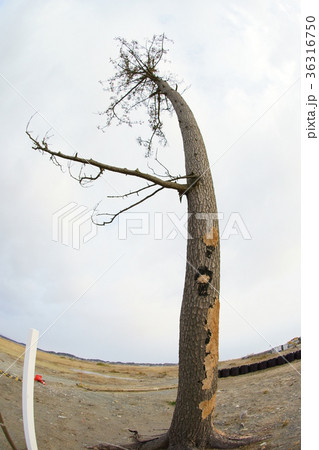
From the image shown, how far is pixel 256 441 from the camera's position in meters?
4.44

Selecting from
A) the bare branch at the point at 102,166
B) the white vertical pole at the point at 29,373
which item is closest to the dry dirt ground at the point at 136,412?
the white vertical pole at the point at 29,373

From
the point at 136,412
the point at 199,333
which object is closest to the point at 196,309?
the point at 199,333

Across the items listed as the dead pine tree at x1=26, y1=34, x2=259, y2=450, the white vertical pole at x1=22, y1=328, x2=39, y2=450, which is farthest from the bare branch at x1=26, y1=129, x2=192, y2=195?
the white vertical pole at x1=22, y1=328, x2=39, y2=450

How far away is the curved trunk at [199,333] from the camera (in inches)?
167

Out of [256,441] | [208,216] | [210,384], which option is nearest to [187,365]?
[210,384]

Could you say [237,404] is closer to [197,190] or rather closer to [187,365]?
[187,365]

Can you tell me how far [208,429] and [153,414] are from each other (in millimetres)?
2976

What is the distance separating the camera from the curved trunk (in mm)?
4254

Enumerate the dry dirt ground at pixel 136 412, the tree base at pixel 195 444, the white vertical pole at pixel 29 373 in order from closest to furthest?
the white vertical pole at pixel 29 373 < the tree base at pixel 195 444 < the dry dirt ground at pixel 136 412

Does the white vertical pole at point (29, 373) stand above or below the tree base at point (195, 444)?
above

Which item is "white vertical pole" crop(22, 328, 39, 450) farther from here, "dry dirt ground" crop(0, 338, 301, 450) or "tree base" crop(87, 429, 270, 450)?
"tree base" crop(87, 429, 270, 450)

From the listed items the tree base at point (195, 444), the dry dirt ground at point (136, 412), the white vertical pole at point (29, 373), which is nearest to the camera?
the white vertical pole at point (29, 373)

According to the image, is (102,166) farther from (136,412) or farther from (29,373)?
(136,412)

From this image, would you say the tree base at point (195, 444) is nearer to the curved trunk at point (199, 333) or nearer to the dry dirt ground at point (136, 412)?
the curved trunk at point (199, 333)
